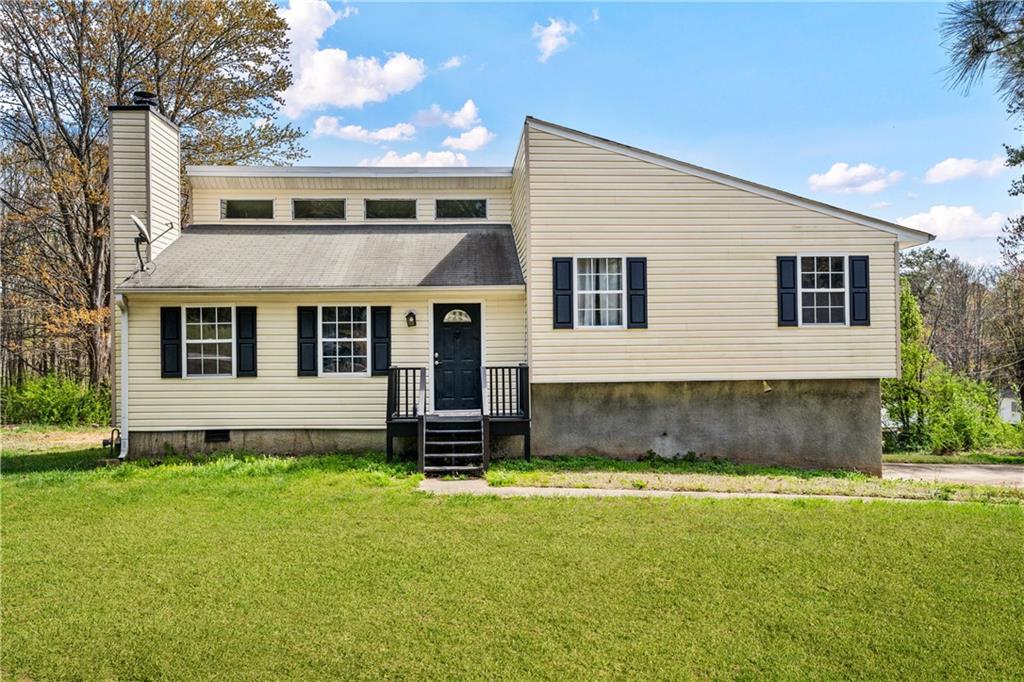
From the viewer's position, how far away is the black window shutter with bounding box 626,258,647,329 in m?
10.7

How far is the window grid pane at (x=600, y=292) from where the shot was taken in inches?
422

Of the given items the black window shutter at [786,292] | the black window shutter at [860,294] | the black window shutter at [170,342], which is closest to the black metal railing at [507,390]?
the black window shutter at [786,292]

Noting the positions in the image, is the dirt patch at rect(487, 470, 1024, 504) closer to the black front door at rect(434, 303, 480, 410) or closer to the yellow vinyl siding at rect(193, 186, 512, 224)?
the black front door at rect(434, 303, 480, 410)

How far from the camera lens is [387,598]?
185 inches

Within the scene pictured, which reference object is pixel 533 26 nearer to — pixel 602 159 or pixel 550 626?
pixel 602 159

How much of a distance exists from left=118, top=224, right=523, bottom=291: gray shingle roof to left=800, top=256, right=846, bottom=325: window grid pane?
4.98m

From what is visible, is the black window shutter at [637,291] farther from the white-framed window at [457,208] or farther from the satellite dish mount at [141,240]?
the satellite dish mount at [141,240]

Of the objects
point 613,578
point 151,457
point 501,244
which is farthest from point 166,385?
point 613,578

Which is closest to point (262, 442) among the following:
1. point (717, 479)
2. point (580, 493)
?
point (580, 493)

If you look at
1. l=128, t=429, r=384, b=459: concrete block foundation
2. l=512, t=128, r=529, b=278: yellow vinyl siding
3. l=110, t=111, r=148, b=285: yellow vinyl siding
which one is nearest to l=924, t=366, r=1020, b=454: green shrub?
l=512, t=128, r=529, b=278: yellow vinyl siding

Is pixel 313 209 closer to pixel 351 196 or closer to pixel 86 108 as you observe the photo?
pixel 351 196

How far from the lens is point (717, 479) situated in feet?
30.2

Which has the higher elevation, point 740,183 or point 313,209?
point 313,209

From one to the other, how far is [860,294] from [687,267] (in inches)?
121
